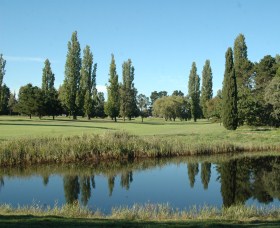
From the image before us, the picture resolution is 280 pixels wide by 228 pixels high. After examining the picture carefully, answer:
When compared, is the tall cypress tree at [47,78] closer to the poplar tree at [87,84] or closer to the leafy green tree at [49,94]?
the leafy green tree at [49,94]

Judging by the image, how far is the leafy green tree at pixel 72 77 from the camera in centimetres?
8069

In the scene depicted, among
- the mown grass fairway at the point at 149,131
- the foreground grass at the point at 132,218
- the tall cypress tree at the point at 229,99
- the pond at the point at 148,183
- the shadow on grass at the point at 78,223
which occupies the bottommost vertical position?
the pond at the point at 148,183

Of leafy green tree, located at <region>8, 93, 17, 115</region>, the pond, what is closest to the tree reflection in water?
the pond

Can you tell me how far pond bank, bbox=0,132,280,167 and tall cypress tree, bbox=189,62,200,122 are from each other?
205 ft

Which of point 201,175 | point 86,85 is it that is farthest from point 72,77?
point 201,175

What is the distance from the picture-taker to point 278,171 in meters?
25.0

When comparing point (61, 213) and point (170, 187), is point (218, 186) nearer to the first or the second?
point (170, 187)

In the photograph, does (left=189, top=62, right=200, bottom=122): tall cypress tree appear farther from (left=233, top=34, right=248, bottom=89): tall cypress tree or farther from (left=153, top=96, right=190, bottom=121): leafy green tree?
(left=233, top=34, right=248, bottom=89): tall cypress tree

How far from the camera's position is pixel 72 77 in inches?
3228

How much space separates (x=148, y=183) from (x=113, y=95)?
65.6 m

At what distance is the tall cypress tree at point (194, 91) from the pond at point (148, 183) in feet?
222

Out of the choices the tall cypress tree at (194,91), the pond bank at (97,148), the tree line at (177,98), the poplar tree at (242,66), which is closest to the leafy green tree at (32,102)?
the tree line at (177,98)

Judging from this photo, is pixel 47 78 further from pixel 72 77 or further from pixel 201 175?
pixel 201 175

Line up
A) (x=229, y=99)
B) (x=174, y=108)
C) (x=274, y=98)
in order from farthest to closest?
(x=174, y=108) < (x=274, y=98) < (x=229, y=99)
